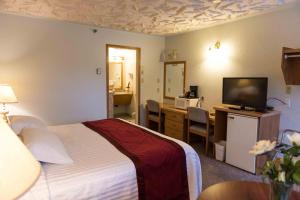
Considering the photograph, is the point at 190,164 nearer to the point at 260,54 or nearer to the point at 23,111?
the point at 260,54

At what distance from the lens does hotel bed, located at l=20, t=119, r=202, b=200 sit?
4.50ft

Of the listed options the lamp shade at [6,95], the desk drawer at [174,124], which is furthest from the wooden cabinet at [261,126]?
the lamp shade at [6,95]

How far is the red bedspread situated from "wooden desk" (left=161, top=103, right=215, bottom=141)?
5.68 ft

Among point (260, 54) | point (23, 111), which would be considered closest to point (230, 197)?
point (260, 54)

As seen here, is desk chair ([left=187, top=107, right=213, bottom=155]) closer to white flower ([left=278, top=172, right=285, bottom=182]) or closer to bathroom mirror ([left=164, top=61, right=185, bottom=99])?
bathroom mirror ([left=164, top=61, right=185, bottom=99])

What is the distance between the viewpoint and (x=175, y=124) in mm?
4082

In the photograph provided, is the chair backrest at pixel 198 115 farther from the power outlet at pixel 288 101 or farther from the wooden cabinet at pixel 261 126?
the power outlet at pixel 288 101

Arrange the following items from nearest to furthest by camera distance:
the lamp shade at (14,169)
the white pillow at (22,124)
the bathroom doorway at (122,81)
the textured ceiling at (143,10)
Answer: the lamp shade at (14,169) → the white pillow at (22,124) → the textured ceiling at (143,10) → the bathroom doorway at (122,81)

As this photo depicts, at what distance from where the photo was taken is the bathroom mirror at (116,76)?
6672mm

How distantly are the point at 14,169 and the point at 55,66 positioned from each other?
346cm

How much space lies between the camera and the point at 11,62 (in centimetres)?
325

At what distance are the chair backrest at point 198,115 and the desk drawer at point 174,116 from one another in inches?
10.5

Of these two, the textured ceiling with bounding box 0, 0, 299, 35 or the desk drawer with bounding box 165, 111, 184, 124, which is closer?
the textured ceiling with bounding box 0, 0, 299, 35

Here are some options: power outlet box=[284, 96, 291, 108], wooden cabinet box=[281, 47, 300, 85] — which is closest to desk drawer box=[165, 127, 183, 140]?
power outlet box=[284, 96, 291, 108]
